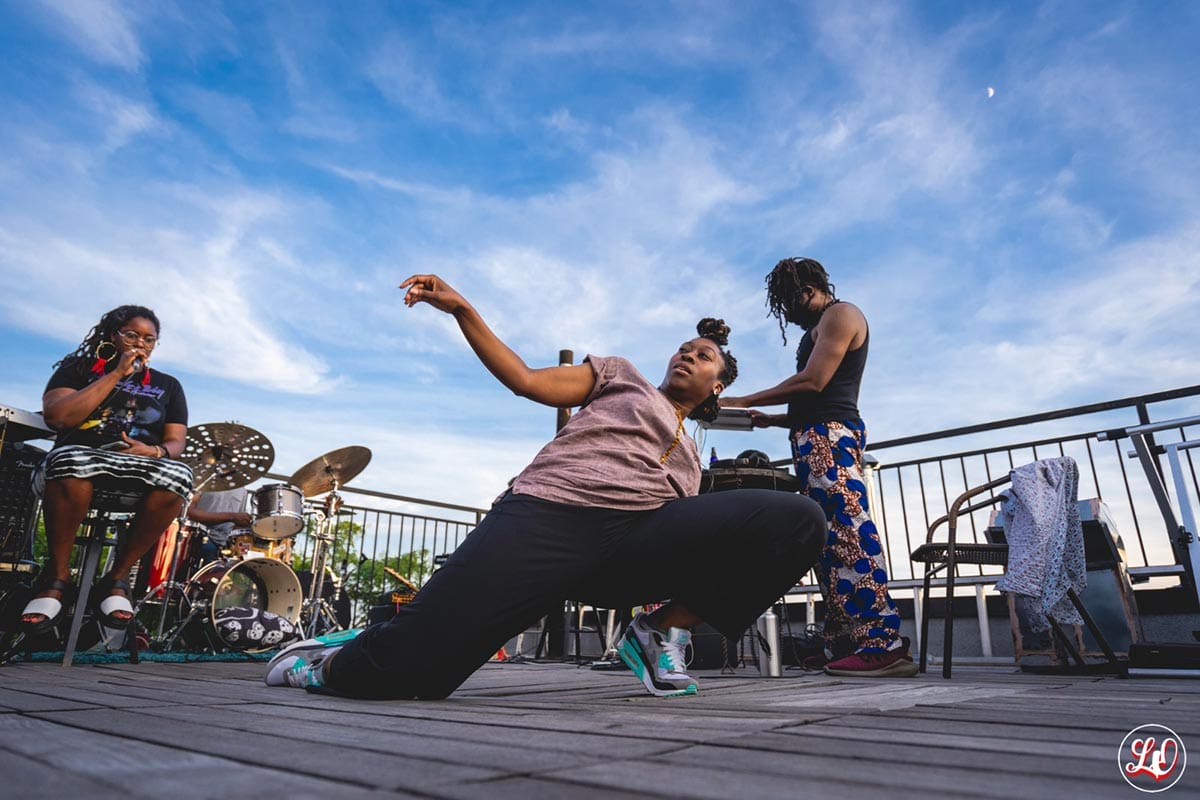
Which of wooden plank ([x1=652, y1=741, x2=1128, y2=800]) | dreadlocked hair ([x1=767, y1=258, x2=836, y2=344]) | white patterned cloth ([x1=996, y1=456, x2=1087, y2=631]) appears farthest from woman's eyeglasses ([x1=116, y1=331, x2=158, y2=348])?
white patterned cloth ([x1=996, y1=456, x2=1087, y2=631])

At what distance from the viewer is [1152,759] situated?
0.81 meters

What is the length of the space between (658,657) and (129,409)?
323cm

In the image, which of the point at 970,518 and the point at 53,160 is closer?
the point at 970,518

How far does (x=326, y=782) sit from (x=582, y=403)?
4.96 ft

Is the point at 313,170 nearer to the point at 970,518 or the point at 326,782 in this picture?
the point at 970,518

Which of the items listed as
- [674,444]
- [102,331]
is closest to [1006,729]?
[674,444]

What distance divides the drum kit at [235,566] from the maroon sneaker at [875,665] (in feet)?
13.2

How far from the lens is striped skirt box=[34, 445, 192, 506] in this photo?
117 inches

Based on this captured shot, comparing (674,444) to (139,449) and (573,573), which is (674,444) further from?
(139,449)

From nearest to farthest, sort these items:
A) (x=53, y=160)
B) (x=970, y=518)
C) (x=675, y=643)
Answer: (x=675, y=643) → (x=970, y=518) → (x=53, y=160)

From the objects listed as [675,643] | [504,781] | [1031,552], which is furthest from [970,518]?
[504,781]

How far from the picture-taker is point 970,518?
5.21 meters

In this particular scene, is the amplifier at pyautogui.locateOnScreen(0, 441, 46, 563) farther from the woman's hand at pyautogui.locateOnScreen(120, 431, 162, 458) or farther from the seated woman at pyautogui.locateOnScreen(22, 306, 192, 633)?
the woman's hand at pyautogui.locateOnScreen(120, 431, 162, 458)

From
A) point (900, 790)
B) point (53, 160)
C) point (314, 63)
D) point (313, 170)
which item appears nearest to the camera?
point (900, 790)
